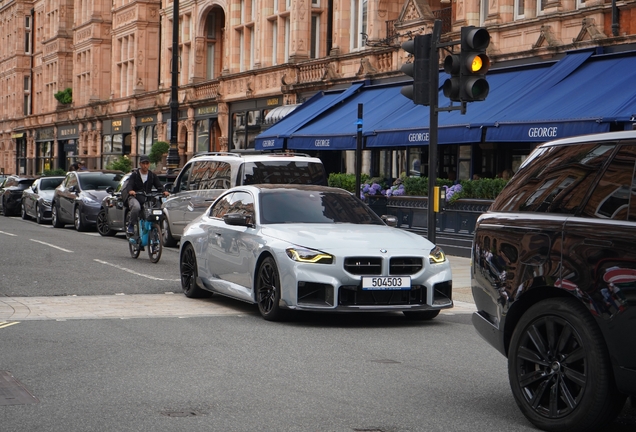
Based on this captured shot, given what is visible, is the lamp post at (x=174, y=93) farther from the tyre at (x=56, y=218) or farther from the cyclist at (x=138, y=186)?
the cyclist at (x=138, y=186)

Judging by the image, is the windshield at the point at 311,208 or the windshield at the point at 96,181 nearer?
the windshield at the point at 311,208

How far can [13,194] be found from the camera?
3825 cm

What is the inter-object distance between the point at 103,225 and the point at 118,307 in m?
14.9

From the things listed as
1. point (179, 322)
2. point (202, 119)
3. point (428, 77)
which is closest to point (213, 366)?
point (179, 322)

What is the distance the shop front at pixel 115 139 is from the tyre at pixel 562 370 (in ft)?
166

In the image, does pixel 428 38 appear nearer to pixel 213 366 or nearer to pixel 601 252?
pixel 213 366

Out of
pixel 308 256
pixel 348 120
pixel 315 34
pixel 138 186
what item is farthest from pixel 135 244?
pixel 315 34

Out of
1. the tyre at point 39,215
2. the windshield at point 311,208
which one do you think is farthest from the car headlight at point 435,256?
the tyre at point 39,215

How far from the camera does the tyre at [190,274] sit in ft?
42.9

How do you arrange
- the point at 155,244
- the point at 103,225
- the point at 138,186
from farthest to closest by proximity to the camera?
1. the point at 103,225
2. the point at 138,186
3. the point at 155,244

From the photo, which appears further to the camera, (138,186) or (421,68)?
(138,186)

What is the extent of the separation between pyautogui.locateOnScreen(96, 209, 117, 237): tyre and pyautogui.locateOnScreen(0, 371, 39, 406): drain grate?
62.0 feet

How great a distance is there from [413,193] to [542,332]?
18235mm

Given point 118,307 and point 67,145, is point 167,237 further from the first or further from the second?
point 67,145
